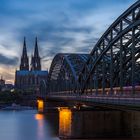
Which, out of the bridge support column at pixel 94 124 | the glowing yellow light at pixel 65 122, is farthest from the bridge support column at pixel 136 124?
the glowing yellow light at pixel 65 122

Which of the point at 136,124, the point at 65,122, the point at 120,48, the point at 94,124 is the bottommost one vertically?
the point at 136,124

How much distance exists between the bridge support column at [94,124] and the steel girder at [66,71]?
28581mm

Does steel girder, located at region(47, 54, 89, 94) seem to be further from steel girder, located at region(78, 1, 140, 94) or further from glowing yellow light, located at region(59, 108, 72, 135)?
glowing yellow light, located at region(59, 108, 72, 135)

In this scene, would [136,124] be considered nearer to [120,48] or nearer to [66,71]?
[120,48]

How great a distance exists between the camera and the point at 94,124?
5875 centimetres

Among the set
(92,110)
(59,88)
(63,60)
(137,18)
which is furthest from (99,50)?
(59,88)

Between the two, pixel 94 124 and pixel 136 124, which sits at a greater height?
pixel 94 124

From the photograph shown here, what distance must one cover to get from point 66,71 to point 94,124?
62.4 metres

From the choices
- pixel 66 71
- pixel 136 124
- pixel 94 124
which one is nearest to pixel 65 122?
pixel 94 124

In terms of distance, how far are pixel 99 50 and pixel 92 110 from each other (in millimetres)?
10283

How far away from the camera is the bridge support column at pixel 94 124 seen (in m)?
58.3

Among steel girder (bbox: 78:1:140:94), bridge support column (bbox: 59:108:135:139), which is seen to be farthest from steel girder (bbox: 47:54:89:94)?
bridge support column (bbox: 59:108:135:139)

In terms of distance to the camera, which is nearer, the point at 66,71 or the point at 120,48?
the point at 120,48

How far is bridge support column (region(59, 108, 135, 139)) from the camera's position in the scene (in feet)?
191
